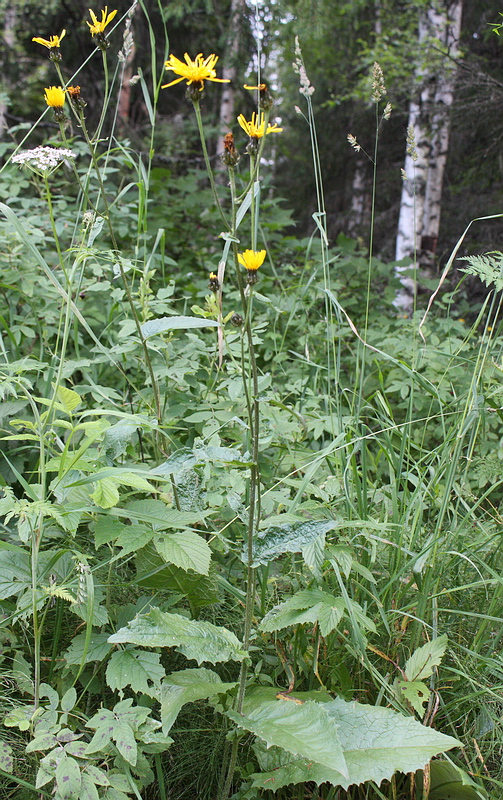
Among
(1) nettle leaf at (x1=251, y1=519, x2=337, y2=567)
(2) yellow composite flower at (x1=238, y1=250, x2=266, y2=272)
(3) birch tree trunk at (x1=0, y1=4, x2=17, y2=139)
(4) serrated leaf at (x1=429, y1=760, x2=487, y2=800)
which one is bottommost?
(4) serrated leaf at (x1=429, y1=760, x2=487, y2=800)

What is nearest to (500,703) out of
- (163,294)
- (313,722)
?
(313,722)

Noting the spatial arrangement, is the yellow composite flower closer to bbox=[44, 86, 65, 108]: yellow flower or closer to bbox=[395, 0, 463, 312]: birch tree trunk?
bbox=[44, 86, 65, 108]: yellow flower

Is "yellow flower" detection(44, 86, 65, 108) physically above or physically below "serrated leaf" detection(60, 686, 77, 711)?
above

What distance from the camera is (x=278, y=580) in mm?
1371

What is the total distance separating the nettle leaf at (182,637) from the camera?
0.92 metres

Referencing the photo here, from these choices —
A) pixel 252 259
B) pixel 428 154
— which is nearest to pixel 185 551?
pixel 252 259

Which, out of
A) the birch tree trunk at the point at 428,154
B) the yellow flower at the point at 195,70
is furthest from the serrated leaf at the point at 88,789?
the birch tree trunk at the point at 428,154

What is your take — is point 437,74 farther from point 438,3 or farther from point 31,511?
point 31,511

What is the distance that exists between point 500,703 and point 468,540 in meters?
0.41

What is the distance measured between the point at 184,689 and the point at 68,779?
0.22 m

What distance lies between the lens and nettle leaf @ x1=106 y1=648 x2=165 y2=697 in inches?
40.3

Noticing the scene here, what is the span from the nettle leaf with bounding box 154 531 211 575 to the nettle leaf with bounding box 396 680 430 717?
462mm

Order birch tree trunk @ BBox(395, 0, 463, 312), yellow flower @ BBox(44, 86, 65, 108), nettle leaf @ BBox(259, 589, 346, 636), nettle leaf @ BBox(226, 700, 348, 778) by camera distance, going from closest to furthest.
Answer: nettle leaf @ BBox(226, 700, 348, 778)
nettle leaf @ BBox(259, 589, 346, 636)
yellow flower @ BBox(44, 86, 65, 108)
birch tree trunk @ BBox(395, 0, 463, 312)

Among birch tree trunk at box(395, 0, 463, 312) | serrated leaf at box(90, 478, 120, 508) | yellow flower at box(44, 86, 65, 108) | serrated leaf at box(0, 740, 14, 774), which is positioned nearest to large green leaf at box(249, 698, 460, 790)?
serrated leaf at box(0, 740, 14, 774)
